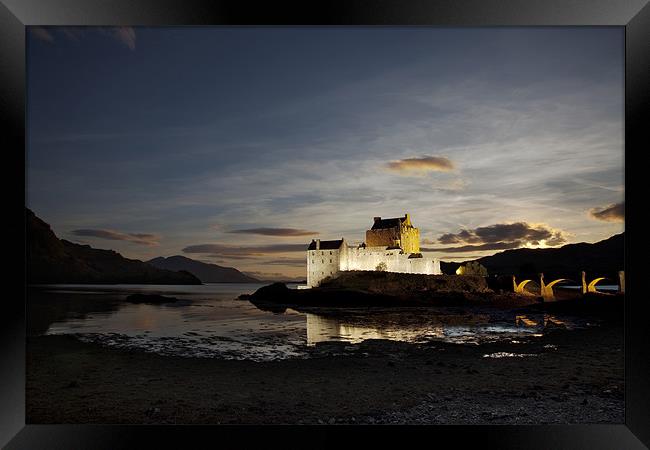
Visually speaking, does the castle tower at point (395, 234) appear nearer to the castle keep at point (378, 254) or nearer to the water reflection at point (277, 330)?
the castle keep at point (378, 254)

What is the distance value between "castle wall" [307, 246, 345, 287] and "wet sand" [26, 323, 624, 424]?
17450mm

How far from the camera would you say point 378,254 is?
26500mm

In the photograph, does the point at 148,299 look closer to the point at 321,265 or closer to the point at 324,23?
the point at 321,265

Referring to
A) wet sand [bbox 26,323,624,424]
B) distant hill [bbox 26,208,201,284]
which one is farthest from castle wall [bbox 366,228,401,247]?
distant hill [bbox 26,208,201,284]

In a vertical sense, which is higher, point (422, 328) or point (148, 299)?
point (422, 328)

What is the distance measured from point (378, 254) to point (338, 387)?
20902 mm

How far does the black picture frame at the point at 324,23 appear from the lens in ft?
12.2

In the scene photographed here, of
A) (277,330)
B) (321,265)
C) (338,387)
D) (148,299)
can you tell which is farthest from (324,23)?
(148,299)

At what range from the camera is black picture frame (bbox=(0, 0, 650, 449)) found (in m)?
3.71

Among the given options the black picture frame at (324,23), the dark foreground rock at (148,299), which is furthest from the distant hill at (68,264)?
the black picture frame at (324,23)

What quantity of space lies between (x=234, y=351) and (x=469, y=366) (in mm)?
5195

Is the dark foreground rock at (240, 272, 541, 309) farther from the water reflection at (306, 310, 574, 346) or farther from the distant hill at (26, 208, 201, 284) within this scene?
the distant hill at (26, 208, 201, 284)

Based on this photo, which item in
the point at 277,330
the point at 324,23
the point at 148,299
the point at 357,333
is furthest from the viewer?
the point at 148,299

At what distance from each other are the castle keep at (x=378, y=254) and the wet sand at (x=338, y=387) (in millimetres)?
16895
